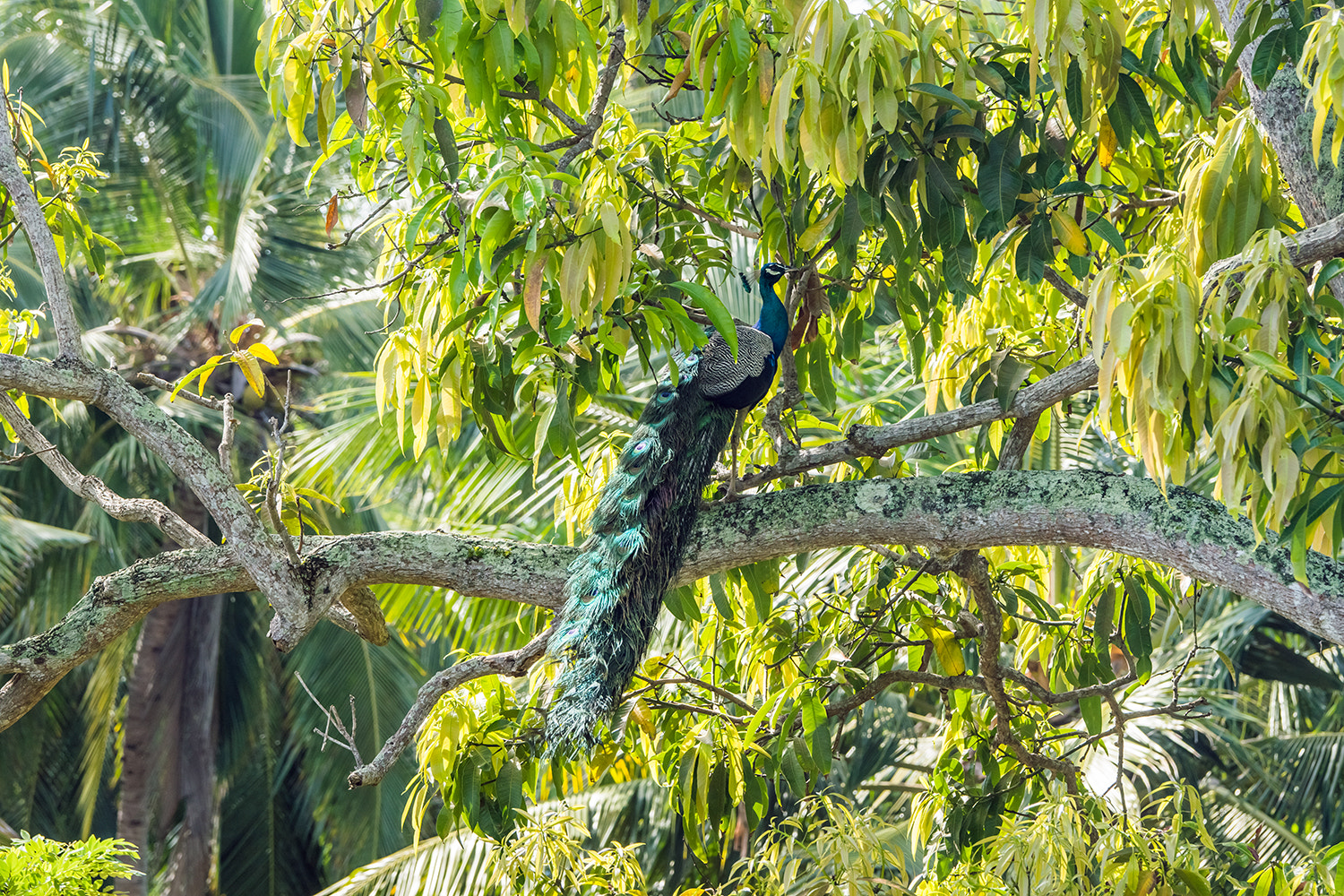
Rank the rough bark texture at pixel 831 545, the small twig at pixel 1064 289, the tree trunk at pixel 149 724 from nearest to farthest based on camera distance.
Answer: the rough bark texture at pixel 831 545
the small twig at pixel 1064 289
the tree trunk at pixel 149 724

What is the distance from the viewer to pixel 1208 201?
2.05m

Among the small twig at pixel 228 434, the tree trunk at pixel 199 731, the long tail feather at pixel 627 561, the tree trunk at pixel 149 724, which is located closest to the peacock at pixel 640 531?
the long tail feather at pixel 627 561

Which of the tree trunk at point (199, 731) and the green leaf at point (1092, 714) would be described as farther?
the tree trunk at point (199, 731)

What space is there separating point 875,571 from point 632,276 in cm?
119

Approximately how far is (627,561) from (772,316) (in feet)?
3.08

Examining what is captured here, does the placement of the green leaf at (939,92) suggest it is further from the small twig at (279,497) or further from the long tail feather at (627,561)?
the small twig at (279,497)

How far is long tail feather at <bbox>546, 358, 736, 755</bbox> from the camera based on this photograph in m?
2.21

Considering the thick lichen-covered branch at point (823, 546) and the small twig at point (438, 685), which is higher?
the thick lichen-covered branch at point (823, 546)

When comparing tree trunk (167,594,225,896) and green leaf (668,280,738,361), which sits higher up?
green leaf (668,280,738,361)

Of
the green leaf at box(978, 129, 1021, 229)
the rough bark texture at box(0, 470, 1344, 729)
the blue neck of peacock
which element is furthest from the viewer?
the blue neck of peacock

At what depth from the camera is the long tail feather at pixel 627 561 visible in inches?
86.9

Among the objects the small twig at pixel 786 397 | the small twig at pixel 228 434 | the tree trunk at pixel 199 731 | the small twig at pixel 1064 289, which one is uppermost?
the small twig at pixel 1064 289

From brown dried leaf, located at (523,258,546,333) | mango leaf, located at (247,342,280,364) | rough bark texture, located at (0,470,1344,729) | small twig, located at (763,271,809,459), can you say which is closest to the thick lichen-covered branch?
rough bark texture, located at (0,470,1344,729)

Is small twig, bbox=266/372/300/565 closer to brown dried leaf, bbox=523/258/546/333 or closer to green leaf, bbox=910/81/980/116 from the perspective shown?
brown dried leaf, bbox=523/258/546/333
